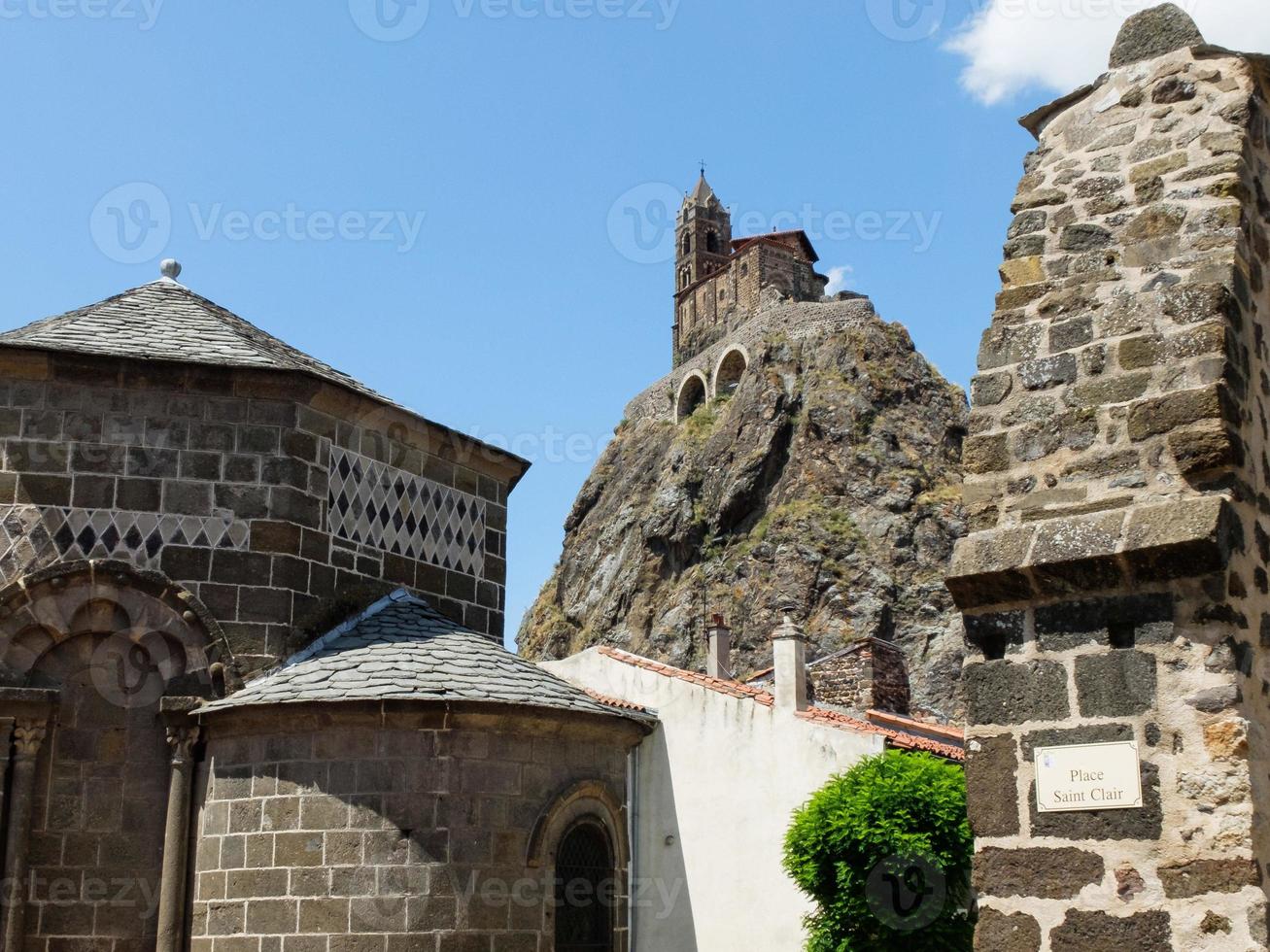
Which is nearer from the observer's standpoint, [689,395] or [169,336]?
[169,336]

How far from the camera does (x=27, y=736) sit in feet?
36.9

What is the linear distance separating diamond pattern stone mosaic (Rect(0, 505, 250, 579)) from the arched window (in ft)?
12.8

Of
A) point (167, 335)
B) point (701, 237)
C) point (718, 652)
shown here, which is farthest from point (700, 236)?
point (167, 335)

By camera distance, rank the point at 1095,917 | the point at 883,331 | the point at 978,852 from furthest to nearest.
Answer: the point at 883,331, the point at 978,852, the point at 1095,917

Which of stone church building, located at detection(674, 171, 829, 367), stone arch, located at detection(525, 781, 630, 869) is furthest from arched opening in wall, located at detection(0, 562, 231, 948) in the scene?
stone church building, located at detection(674, 171, 829, 367)

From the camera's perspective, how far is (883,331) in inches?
2452

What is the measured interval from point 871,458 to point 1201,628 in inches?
2084

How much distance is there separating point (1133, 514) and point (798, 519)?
51.7 m

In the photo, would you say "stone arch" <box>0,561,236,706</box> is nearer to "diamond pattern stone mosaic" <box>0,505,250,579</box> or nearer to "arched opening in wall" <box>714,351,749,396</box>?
"diamond pattern stone mosaic" <box>0,505,250,579</box>

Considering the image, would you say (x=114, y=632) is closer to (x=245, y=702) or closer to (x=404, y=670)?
(x=245, y=702)

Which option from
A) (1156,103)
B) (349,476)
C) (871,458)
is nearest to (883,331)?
(871,458)

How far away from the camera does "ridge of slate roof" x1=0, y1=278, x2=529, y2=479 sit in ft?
40.2

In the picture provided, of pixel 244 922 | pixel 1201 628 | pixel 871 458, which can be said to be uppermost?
pixel 871 458

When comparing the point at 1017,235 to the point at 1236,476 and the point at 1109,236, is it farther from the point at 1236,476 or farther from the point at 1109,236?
the point at 1236,476
